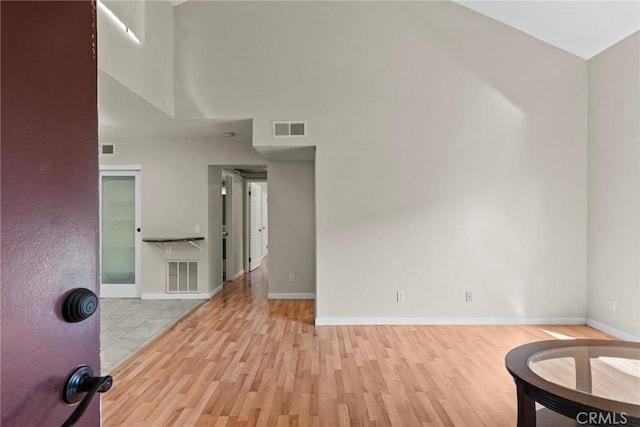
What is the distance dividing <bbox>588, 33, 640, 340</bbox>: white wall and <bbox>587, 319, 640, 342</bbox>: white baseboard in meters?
0.01

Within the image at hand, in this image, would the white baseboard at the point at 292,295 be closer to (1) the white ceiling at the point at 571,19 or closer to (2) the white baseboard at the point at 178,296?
(2) the white baseboard at the point at 178,296

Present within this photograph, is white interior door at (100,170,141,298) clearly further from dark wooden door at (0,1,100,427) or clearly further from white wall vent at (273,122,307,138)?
dark wooden door at (0,1,100,427)

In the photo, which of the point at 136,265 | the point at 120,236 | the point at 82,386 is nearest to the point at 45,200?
the point at 82,386

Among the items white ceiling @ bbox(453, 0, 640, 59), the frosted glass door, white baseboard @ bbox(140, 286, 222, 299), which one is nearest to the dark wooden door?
white ceiling @ bbox(453, 0, 640, 59)

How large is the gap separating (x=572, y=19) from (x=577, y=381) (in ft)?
13.1

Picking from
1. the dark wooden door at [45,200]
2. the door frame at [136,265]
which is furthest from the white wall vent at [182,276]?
the dark wooden door at [45,200]

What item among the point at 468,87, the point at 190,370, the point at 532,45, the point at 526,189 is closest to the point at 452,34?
the point at 468,87

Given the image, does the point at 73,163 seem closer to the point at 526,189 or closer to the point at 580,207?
the point at 526,189

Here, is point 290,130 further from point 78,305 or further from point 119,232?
point 78,305

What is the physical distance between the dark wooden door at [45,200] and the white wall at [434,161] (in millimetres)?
3731

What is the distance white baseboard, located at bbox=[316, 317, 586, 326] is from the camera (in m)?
4.41

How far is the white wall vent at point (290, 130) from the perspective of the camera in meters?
4.42

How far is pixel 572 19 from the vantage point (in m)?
4.00

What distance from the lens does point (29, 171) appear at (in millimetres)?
578
